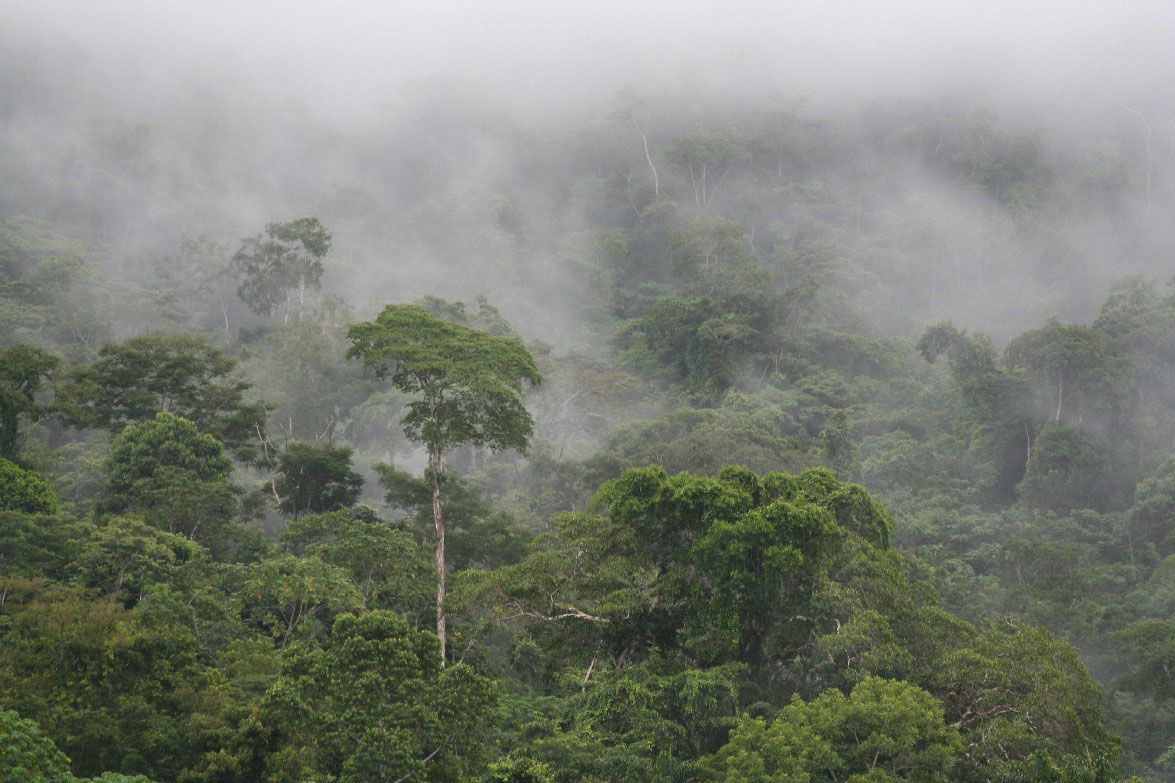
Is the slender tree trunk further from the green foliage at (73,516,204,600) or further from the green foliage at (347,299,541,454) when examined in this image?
the green foliage at (73,516,204,600)

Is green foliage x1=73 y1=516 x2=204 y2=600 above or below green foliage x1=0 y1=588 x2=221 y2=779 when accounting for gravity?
above

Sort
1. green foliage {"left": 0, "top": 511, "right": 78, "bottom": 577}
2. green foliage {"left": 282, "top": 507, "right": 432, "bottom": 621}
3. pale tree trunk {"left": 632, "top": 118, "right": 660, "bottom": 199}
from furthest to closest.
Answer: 1. pale tree trunk {"left": 632, "top": 118, "right": 660, "bottom": 199}
2. green foliage {"left": 282, "top": 507, "right": 432, "bottom": 621}
3. green foliage {"left": 0, "top": 511, "right": 78, "bottom": 577}

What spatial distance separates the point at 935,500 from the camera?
43.3 meters

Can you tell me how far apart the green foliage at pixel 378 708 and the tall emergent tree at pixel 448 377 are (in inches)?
354

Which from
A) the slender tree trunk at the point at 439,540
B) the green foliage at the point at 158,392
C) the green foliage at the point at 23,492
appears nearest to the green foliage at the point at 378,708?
the slender tree trunk at the point at 439,540

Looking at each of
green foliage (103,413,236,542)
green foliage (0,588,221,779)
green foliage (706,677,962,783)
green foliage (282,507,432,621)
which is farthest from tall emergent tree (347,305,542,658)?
green foliage (706,677,962,783)

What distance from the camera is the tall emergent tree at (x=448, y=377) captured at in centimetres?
Answer: 2528

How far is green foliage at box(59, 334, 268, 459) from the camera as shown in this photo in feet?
A: 105

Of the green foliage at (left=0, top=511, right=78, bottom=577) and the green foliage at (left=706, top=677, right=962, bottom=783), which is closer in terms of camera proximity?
the green foliage at (left=706, top=677, right=962, bottom=783)

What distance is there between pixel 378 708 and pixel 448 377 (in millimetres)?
11493

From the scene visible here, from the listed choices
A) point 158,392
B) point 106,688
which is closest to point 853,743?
point 106,688

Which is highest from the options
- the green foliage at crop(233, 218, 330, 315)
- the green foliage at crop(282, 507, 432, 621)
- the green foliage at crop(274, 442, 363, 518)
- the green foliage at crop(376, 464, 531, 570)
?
the green foliage at crop(233, 218, 330, 315)

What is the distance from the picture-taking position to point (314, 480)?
1220 inches

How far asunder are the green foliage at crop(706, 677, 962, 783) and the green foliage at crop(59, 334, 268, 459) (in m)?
20.6
